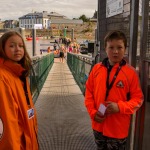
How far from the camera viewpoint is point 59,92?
8.90 metres

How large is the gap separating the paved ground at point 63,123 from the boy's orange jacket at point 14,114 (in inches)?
72.1

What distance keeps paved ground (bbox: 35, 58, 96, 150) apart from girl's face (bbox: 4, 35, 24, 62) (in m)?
2.00

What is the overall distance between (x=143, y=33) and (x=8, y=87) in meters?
1.29

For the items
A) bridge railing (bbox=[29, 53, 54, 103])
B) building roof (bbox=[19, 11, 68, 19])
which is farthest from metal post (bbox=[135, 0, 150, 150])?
building roof (bbox=[19, 11, 68, 19])

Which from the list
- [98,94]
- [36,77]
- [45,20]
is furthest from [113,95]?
[45,20]

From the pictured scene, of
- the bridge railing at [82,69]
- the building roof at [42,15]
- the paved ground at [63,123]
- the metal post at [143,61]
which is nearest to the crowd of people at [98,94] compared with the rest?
the metal post at [143,61]

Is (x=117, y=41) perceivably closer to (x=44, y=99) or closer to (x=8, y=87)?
(x=8, y=87)

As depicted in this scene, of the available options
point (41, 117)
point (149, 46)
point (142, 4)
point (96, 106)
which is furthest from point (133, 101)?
point (41, 117)

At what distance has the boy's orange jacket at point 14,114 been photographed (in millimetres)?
2082

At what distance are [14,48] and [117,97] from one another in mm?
947

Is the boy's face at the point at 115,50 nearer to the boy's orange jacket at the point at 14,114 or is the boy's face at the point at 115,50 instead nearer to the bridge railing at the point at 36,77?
the boy's orange jacket at the point at 14,114

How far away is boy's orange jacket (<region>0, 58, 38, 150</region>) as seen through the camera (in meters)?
2.08

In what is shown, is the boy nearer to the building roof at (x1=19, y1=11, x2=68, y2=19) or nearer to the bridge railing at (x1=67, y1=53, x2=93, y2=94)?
the bridge railing at (x1=67, y1=53, x2=93, y2=94)

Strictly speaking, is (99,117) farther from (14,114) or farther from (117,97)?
(14,114)
